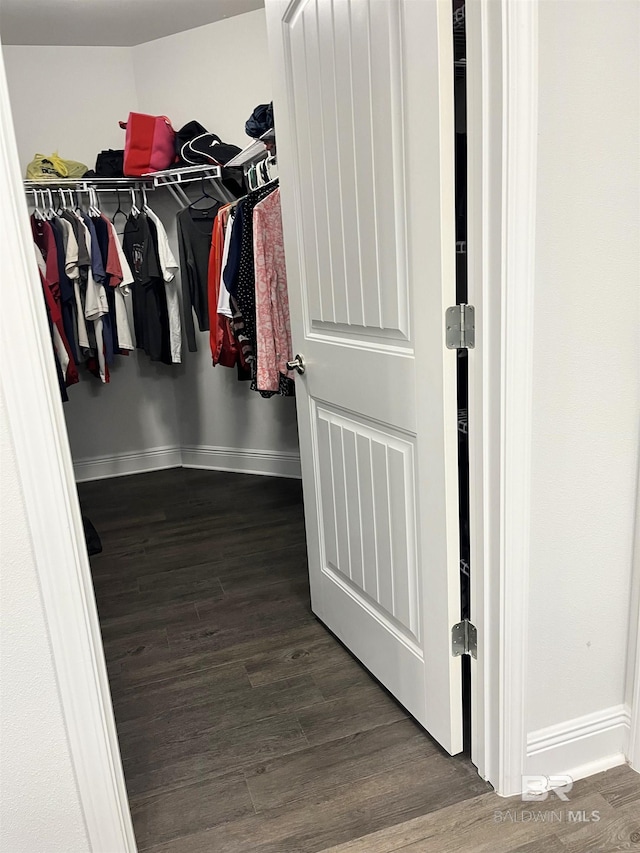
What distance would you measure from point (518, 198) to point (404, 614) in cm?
105

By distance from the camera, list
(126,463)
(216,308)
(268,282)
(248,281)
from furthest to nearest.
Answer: (126,463) < (216,308) < (248,281) < (268,282)

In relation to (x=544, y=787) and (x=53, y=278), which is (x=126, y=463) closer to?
(x=53, y=278)

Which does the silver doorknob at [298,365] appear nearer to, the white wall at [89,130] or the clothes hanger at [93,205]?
the clothes hanger at [93,205]

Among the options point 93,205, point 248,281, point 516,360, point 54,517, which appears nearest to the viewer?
point 54,517

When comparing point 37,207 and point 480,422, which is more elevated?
point 37,207

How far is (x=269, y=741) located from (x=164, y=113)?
3.36 meters

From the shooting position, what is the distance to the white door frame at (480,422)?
1064 millimetres

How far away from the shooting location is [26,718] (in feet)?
3.91

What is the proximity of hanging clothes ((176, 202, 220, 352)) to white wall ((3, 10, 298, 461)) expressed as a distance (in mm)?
423

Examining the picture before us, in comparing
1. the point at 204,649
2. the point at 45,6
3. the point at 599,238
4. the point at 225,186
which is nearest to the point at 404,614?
the point at 204,649

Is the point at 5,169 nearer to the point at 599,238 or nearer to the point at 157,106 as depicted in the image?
the point at 599,238

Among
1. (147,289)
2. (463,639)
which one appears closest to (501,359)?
(463,639)

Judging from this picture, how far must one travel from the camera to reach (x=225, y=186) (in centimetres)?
358

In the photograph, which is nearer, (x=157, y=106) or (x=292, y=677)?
(x=292, y=677)
